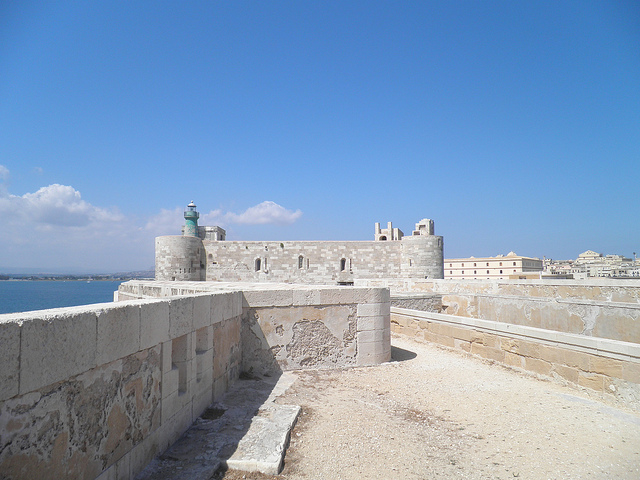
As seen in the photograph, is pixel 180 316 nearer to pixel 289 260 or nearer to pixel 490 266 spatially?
pixel 289 260

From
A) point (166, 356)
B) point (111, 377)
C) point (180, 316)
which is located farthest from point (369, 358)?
point (111, 377)

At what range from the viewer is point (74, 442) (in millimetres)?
2055

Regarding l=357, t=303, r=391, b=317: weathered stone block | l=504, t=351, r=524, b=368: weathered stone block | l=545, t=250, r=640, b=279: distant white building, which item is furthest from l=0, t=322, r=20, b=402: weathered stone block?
l=545, t=250, r=640, b=279: distant white building

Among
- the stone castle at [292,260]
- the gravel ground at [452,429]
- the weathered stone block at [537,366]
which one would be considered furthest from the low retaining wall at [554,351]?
the stone castle at [292,260]

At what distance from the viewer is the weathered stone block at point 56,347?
69.7 inches

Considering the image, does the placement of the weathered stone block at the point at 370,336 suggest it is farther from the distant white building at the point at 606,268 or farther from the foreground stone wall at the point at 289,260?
the foreground stone wall at the point at 289,260

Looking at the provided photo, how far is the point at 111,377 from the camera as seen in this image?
2383 mm

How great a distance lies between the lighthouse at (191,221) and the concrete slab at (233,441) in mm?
26931

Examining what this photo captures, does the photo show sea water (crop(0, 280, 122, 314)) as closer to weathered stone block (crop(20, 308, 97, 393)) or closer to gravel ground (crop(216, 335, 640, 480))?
gravel ground (crop(216, 335, 640, 480))

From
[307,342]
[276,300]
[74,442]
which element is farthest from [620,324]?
[74,442]

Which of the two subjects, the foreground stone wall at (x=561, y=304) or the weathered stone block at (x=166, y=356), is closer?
the weathered stone block at (x=166, y=356)

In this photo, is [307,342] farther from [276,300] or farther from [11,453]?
[11,453]

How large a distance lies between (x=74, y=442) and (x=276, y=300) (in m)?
3.27

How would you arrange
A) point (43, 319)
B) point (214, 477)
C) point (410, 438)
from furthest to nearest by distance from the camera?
point (410, 438) → point (214, 477) → point (43, 319)
